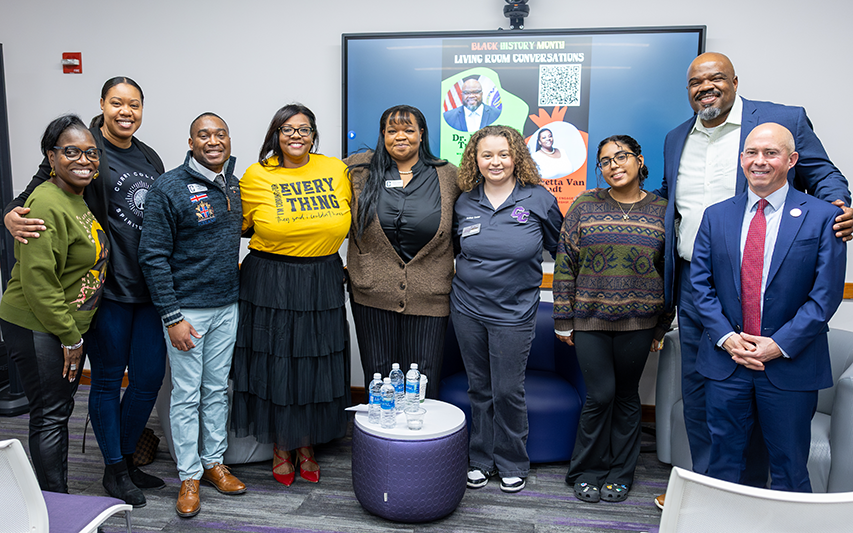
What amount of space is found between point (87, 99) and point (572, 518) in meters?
3.76

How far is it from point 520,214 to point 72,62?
3126mm

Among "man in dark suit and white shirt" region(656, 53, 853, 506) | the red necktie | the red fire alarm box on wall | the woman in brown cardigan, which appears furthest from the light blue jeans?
the red fire alarm box on wall

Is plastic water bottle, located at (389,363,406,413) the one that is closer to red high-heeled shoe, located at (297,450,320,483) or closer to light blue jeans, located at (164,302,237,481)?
red high-heeled shoe, located at (297,450,320,483)

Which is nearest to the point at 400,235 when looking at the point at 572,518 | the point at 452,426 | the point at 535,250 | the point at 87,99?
the point at 535,250

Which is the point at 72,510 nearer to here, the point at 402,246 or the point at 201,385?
the point at 201,385

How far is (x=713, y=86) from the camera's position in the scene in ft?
7.39

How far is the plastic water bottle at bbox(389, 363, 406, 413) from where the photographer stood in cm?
249

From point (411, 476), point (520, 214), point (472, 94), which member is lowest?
point (411, 476)

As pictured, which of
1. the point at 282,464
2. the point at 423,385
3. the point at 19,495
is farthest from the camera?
the point at 282,464

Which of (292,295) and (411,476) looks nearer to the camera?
(411,476)

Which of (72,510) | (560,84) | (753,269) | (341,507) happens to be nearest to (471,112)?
(560,84)

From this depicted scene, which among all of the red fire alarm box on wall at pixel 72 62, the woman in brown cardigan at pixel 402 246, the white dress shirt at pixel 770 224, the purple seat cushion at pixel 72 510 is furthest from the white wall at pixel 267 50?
the purple seat cushion at pixel 72 510

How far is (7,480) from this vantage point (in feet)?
3.99

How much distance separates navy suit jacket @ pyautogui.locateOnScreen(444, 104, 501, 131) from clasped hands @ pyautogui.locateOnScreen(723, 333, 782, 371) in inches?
74.1
